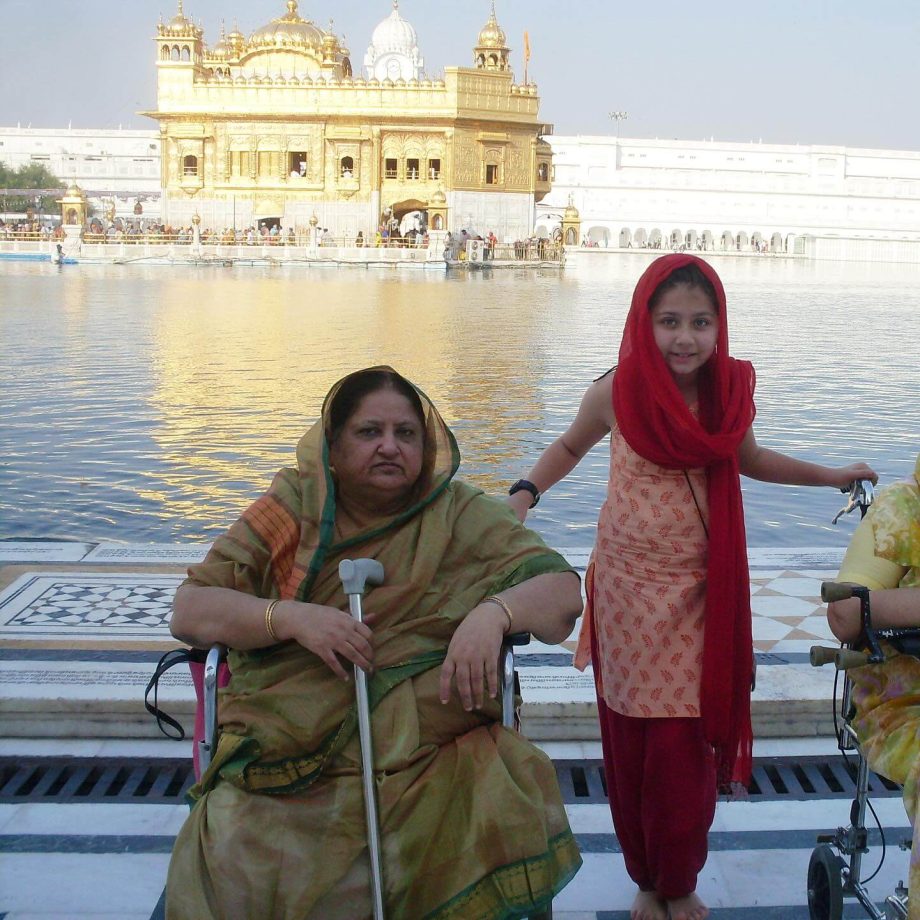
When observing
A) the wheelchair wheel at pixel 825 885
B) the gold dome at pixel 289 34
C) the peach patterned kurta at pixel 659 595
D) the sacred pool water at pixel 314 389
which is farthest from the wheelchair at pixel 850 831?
the gold dome at pixel 289 34

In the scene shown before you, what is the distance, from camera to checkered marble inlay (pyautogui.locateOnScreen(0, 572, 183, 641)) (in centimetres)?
311

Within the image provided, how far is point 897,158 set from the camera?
70.3 metres

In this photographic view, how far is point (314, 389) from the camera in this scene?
351 inches

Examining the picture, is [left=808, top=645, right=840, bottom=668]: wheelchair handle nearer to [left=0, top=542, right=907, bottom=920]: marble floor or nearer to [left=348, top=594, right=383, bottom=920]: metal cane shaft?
[left=0, top=542, right=907, bottom=920]: marble floor

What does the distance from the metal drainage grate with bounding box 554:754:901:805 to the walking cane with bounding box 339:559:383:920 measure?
79cm

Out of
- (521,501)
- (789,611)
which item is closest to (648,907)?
(521,501)

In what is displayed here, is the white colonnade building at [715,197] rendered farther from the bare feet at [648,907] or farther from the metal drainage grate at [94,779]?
the bare feet at [648,907]

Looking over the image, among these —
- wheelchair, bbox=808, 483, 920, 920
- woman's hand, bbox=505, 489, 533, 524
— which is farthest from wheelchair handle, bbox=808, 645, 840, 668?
woman's hand, bbox=505, 489, 533, 524

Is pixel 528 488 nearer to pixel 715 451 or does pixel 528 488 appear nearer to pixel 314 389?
pixel 715 451

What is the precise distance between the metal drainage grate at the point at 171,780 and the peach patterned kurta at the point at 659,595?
49 centimetres

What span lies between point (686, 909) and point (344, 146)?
38.5 m

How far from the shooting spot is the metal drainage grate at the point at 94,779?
2365 mm

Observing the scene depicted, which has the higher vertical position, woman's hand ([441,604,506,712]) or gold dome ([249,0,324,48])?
gold dome ([249,0,324,48])

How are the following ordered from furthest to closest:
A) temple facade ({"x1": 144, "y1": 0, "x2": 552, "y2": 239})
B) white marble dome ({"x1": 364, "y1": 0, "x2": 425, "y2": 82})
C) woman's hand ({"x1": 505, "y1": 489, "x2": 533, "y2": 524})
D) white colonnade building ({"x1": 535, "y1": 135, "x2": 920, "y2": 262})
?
white colonnade building ({"x1": 535, "y1": 135, "x2": 920, "y2": 262}), white marble dome ({"x1": 364, "y1": 0, "x2": 425, "y2": 82}), temple facade ({"x1": 144, "y1": 0, "x2": 552, "y2": 239}), woman's hand ({"x1": 505, "y1": 489, "x2": 533, "y2": 524})
